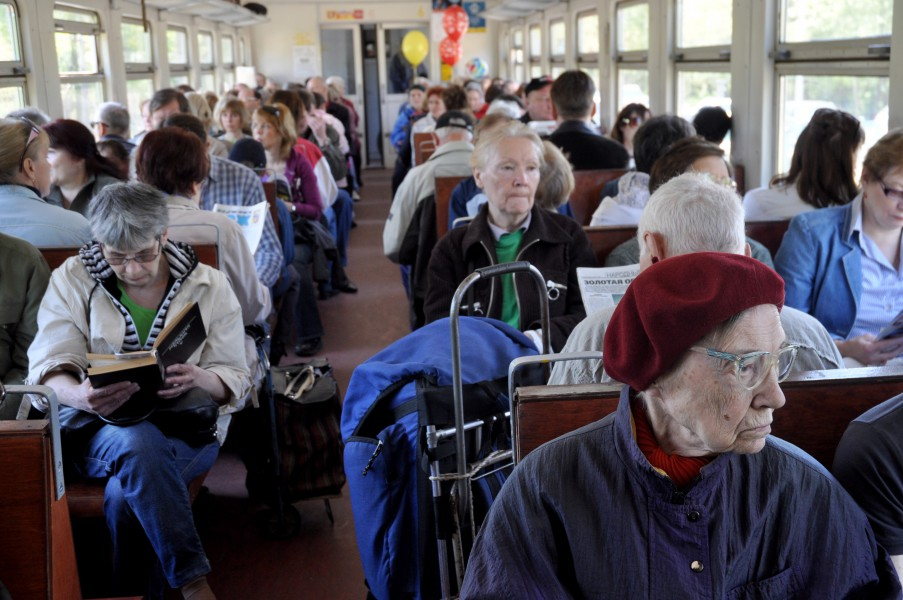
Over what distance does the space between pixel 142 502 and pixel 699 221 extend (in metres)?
1.73

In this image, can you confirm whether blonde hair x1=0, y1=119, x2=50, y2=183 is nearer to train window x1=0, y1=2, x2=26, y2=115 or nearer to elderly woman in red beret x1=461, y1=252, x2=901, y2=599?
elderly woman in red beret x1=461, y1=252, x2=901, y2=599

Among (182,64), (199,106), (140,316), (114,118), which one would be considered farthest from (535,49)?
(140,316)

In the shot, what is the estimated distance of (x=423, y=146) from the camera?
8195 mm

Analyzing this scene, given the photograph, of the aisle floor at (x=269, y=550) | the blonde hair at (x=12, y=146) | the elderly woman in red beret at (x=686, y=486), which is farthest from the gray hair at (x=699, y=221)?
the blonde hair at (x=12, y=146)

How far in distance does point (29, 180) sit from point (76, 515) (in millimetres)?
1402

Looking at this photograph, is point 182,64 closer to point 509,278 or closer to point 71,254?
point 71,254

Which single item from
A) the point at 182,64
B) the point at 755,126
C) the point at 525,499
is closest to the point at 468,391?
the point at 525,499

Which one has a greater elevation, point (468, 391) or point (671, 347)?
point (671, 347)

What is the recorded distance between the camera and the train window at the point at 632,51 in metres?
8.12

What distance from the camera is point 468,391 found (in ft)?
7.77

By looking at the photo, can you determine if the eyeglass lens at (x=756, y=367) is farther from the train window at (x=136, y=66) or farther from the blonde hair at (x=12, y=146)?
the train window at (x=136, y=66)

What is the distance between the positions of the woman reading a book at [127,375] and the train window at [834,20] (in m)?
3.26

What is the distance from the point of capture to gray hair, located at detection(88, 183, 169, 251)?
2832 mm

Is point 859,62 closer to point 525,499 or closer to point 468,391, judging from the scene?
point 468,391
